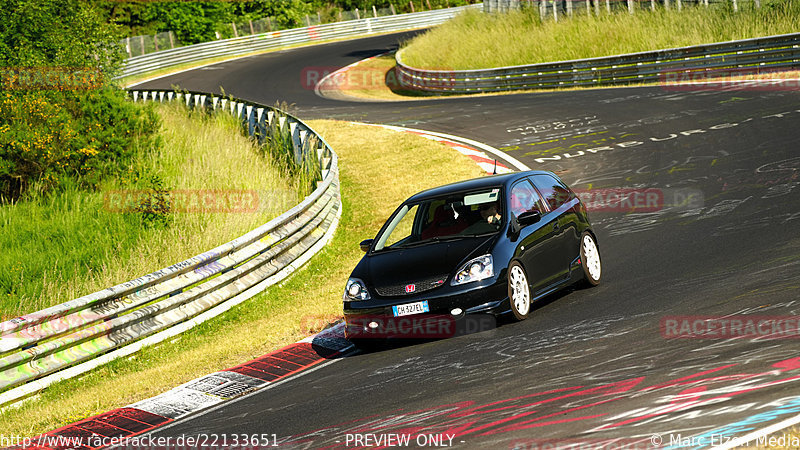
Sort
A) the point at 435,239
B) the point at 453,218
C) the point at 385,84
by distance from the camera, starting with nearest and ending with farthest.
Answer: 1. the point at 435,239
2. the point at 453,218
3. the point at 385,84

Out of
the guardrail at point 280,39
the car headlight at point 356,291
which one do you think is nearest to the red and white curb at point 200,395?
the car headlight at point 356,291

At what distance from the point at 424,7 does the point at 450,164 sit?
5507 cm

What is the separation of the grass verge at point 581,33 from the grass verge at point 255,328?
15.3m

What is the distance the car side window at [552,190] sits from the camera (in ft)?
34.9

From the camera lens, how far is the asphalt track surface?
18.9ft

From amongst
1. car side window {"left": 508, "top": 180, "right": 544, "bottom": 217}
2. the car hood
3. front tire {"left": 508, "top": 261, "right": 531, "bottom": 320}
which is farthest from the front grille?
car side window {"left": 508, "top": 180, "right": 544, "bottom": 217}

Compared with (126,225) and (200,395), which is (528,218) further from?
(126,225)

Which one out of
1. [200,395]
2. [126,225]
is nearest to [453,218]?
[200,395]

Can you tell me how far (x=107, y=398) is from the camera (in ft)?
29.4

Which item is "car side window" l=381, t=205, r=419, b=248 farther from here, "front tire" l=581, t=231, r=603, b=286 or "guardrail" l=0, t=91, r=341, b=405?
"front tire" l=581, t=231, r=603, b=286

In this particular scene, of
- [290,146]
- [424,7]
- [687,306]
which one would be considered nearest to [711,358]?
[687,306]

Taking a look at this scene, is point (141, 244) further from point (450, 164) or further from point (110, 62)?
point (110, 62)

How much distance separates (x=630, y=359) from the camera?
7211 mm

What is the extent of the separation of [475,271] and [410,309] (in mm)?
A: 740
